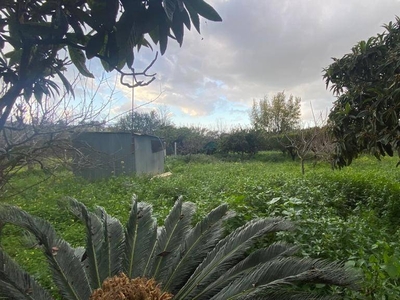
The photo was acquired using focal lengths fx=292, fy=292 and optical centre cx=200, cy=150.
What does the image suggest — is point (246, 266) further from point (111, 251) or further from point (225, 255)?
point (111, 251)

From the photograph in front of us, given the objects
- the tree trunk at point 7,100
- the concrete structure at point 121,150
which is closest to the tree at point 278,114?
the concrete structure at point 121,150

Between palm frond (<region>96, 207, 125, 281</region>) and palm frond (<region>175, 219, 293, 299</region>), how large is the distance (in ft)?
1.75

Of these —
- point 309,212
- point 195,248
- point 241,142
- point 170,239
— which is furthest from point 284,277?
A: point 241,142

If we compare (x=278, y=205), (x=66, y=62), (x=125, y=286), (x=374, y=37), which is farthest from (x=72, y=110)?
(x=374, y=37)

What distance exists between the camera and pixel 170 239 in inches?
101

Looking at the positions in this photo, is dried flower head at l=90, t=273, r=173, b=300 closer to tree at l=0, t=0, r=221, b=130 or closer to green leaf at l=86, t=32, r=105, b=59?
tree at l=0, t=0, r=221, b=130

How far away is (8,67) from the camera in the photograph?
1655 millimetres

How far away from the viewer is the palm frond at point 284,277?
174 centimetres

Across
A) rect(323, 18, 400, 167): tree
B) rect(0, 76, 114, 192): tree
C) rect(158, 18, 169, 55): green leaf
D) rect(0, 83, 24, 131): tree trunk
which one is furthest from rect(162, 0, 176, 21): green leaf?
rect(323, 18, 400, 167): tree

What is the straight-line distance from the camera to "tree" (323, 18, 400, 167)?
4.22m

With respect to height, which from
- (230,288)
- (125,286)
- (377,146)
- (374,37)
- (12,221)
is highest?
(374,37)

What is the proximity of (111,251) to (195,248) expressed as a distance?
0.68 meters

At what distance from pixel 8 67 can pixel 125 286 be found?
1.38 meters

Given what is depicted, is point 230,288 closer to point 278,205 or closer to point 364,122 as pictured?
point 278,205
